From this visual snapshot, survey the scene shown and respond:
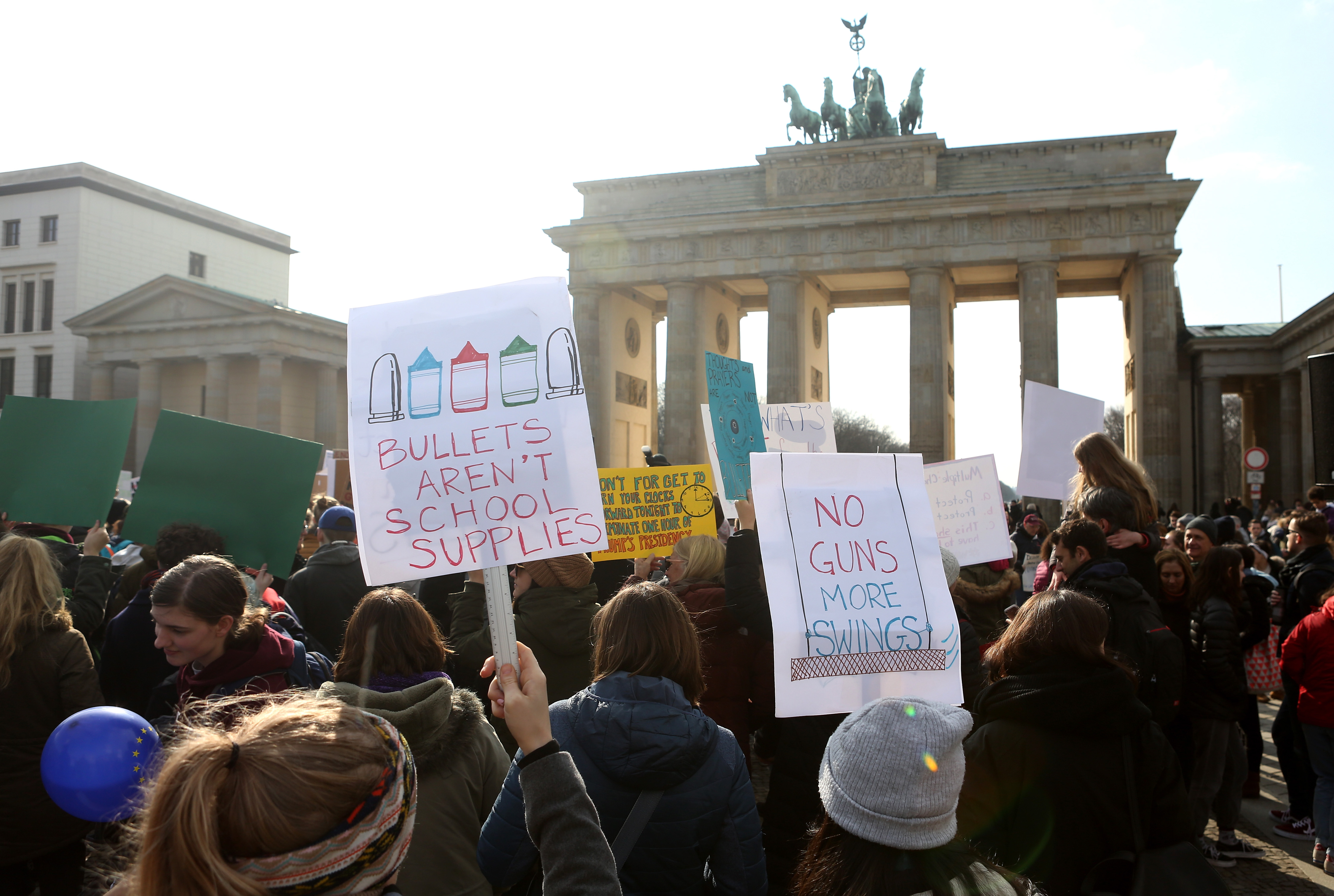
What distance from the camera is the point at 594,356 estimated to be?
3544 centimetres

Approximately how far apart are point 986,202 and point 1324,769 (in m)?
28.3

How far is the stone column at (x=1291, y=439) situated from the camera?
106 feet

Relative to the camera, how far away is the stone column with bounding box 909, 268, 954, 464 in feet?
103

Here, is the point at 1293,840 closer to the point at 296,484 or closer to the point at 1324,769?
the point at 1324,769

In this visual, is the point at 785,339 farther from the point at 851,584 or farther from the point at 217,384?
the point at 851,584

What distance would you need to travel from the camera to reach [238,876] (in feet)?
4.01

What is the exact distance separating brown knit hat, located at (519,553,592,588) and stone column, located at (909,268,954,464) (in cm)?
2799

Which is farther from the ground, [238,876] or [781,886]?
[238,876]

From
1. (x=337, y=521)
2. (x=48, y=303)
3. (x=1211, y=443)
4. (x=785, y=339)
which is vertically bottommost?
(x=337, y=521)

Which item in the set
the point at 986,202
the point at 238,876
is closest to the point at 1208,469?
the point at 986,202

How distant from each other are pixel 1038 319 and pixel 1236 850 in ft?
90.5

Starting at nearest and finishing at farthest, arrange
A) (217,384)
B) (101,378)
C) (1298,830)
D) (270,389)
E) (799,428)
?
(1298,830), (799,428), (270,389), (217,384), (101,378)

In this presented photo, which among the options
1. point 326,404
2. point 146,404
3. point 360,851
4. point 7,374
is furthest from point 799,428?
point 7,374

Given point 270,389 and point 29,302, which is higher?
point 29,302
